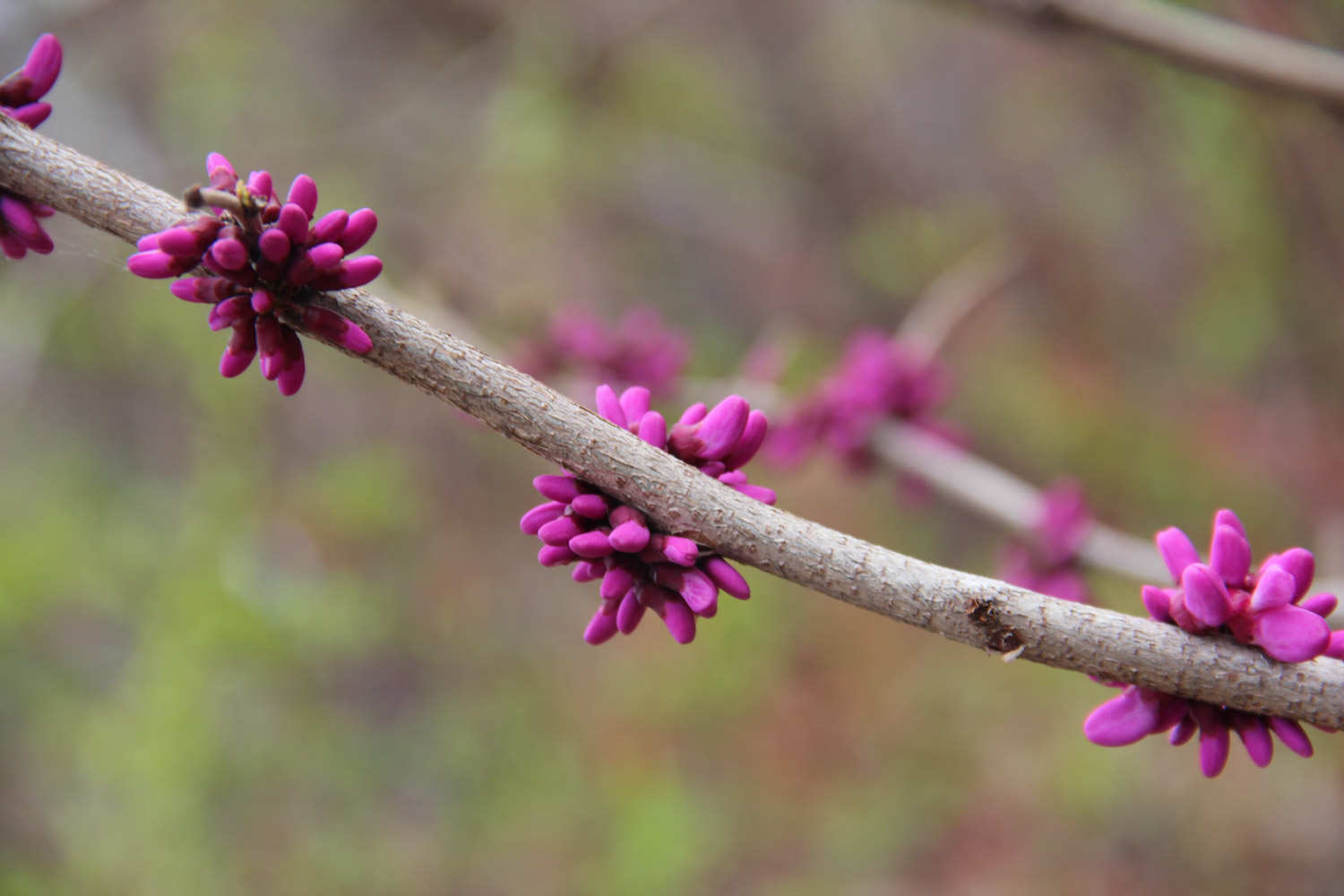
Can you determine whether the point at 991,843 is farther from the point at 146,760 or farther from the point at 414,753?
the point at 146,760

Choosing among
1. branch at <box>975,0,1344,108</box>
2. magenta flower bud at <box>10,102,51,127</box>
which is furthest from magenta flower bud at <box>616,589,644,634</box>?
branch at <box>975,0,1344,108</box>

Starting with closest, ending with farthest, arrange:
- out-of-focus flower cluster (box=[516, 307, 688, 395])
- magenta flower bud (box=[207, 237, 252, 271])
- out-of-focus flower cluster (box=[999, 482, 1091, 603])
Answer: magenta flower bud (box=[207, 237, 252, 271]) < out-of-focus flower cluster (box=[999, 482, 1091, 603]) < out-of-focus flower cluster (box=[516, 307, 688, 395])

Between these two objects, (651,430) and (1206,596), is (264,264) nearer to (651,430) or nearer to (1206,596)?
(651,430)

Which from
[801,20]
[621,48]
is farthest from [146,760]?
[801,20]

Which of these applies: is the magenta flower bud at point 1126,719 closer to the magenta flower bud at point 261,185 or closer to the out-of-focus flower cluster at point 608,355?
the magenta flower bud at point 261,185

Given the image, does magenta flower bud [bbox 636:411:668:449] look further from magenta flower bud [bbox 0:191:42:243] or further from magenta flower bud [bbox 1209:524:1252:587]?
magenta flower bud [bbox 0:191:42:243]

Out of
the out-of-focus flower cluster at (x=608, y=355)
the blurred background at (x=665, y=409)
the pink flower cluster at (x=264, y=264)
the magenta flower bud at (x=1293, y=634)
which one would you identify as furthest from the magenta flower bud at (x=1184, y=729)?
the blurred background at (x=665, y=409)

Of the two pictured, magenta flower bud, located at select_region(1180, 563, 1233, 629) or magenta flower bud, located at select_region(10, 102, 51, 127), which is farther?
magenta flower bud, located at select_region(10, 102, 51, 127)

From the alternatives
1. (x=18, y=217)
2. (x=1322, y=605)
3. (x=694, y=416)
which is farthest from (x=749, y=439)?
(x=18, y=217)
